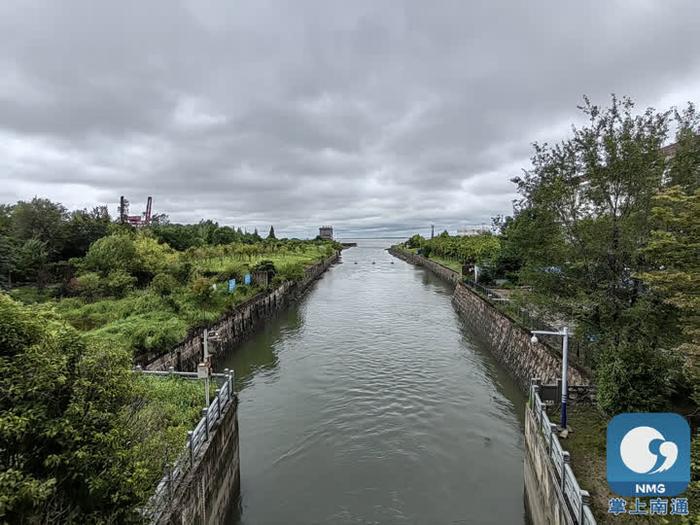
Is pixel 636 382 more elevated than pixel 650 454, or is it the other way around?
pixel 650 454

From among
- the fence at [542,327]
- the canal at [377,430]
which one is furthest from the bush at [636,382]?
the canal at [377,430]

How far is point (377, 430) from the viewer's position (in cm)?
1462

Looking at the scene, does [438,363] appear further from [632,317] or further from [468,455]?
[632,317]

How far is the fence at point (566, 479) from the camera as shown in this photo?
6.44 metres

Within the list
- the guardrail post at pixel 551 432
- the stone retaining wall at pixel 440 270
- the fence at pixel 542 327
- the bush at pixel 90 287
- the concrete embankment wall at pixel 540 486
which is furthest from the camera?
the stone retaining wall at pixel 440 270

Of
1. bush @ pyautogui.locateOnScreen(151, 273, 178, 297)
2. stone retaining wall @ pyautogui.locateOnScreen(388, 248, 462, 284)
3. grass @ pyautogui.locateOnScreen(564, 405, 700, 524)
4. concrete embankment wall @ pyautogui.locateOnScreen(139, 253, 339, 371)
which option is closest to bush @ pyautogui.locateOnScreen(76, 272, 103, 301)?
bush @ pyautogui.locateOnScreen(151, 273, 178, 297)

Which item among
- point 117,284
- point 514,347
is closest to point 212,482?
point 514,347

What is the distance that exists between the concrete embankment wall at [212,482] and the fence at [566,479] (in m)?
6.68

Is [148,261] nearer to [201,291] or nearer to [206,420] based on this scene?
[201,291]

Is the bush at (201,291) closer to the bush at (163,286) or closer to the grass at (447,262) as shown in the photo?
the bush at (163,286)

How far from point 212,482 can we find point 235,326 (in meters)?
17.6

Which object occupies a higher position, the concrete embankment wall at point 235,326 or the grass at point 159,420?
the grass at point 159,420

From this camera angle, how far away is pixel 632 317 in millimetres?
12047

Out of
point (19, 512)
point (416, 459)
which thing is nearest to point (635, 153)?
point (416, 459)
